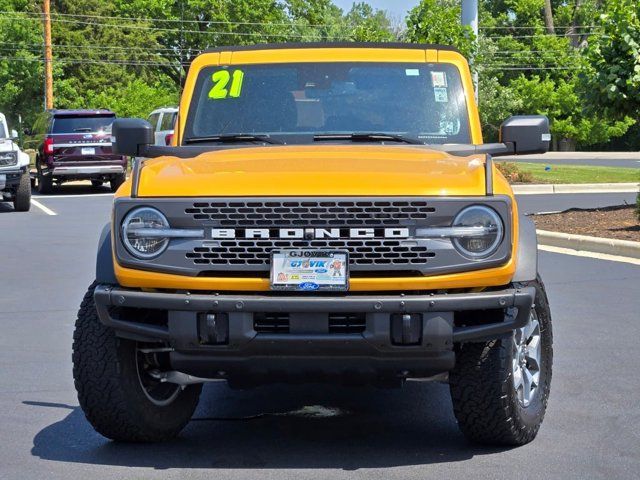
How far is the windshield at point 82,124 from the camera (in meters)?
28.8

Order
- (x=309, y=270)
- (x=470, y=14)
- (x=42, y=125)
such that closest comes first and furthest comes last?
1. (x=309, y=270)
2. (x=470, y=14)
3. (x=42, y=125)

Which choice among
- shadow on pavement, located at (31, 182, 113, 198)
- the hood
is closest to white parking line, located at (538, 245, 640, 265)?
the hood

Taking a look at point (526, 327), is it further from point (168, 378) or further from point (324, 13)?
point (324, 13)

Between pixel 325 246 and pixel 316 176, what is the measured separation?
0.31 meters

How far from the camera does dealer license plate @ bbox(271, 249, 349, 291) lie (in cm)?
524

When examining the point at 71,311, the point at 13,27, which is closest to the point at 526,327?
the point at 71,311

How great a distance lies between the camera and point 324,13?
3748 inches

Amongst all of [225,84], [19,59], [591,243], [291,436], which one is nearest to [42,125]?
[591,243]

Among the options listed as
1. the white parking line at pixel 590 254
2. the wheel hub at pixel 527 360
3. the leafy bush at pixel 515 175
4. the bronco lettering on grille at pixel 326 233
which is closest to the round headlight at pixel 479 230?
the bronco lettering on grille at pixel 326 233

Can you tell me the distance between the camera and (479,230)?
17.4 feet

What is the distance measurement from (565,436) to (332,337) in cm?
158

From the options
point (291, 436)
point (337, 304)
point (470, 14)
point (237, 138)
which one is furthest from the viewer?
point (470, 14)

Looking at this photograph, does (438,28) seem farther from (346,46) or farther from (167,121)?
(346,46)

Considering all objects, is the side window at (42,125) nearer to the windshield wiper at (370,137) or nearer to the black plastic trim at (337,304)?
the windshield wiper at (370,137)
